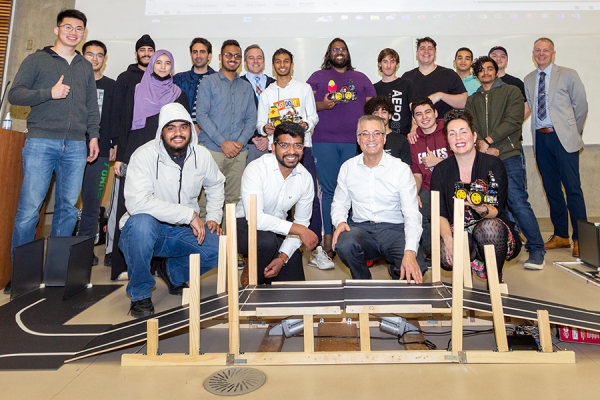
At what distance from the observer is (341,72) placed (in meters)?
3.53

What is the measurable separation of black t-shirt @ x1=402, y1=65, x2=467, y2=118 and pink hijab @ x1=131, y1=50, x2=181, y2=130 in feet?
6.65

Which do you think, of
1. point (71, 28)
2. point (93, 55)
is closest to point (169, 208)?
point (71, 28)

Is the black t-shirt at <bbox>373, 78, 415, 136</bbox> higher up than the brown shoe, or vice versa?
the black t-shirt at <bbox>373, 78, 415, 136</bbox>

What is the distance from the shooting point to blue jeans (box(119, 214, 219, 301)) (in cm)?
228

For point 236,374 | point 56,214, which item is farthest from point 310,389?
point 56,214

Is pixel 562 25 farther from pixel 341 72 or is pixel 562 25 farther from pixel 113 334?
pixel 113 334

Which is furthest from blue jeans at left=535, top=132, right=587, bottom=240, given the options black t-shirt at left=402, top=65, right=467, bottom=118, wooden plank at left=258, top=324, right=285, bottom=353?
wooden plank at left=258, top=324, right=285, bottom=353

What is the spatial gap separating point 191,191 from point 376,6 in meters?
3.10

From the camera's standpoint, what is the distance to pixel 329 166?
3369 millimetres

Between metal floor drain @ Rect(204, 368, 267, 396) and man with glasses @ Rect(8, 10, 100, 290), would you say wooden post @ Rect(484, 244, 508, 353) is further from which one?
man with glasses @ Rect(8, 10, 100, 290)

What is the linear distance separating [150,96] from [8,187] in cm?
112

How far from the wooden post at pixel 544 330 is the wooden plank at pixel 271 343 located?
105cm

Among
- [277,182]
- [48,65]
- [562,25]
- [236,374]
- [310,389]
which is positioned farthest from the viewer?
[562,25]

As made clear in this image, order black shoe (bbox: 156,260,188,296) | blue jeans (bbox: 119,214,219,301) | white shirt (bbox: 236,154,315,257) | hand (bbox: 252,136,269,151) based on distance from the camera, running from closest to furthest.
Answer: blue jeans (bbox: 119,214,219,301)
white shirt (bbox: 236,154,315,257)
black shoe (bbox: 156,260,188,296)
hand (bbox: 252,136,269,151)
